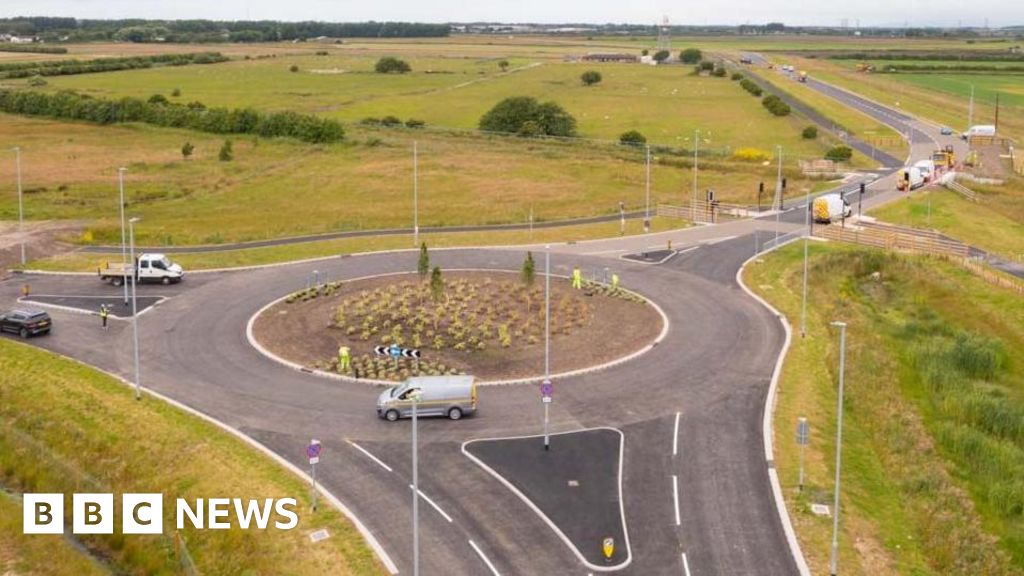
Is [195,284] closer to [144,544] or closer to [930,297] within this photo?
[144,544]

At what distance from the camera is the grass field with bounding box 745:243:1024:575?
29156mm

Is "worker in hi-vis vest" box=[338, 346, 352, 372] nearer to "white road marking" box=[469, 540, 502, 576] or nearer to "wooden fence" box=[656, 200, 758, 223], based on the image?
"white road marking" box=[469, 540, 502, 576]

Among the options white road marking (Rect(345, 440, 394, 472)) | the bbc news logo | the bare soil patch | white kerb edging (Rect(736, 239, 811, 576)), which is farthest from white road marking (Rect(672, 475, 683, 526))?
the bbc news logo

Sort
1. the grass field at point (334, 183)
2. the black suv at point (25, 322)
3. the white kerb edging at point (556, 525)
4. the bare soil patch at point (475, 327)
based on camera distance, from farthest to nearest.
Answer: the grass field at point (334, 183) < the black suv at point (25, 322) < the bare soil patch at point (475, 327) < the white kerb edging at point (556, 525)

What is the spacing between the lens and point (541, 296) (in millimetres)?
55281

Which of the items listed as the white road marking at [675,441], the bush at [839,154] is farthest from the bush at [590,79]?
the white road marking at [675,441]

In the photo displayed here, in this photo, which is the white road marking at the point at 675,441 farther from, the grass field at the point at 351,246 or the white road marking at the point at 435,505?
the grass field at the point at 351,246

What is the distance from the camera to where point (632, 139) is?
12025 centimetres

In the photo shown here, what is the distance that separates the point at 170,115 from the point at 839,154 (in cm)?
9816

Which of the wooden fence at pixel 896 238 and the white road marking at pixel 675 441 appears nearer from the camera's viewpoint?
the white road marking at pixel 675 441

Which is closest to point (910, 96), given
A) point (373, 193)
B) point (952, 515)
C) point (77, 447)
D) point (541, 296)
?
point (373, 193)

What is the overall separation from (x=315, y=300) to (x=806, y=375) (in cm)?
2822

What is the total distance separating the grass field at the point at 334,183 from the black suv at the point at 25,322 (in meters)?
22.2

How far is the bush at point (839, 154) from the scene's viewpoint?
102 m
